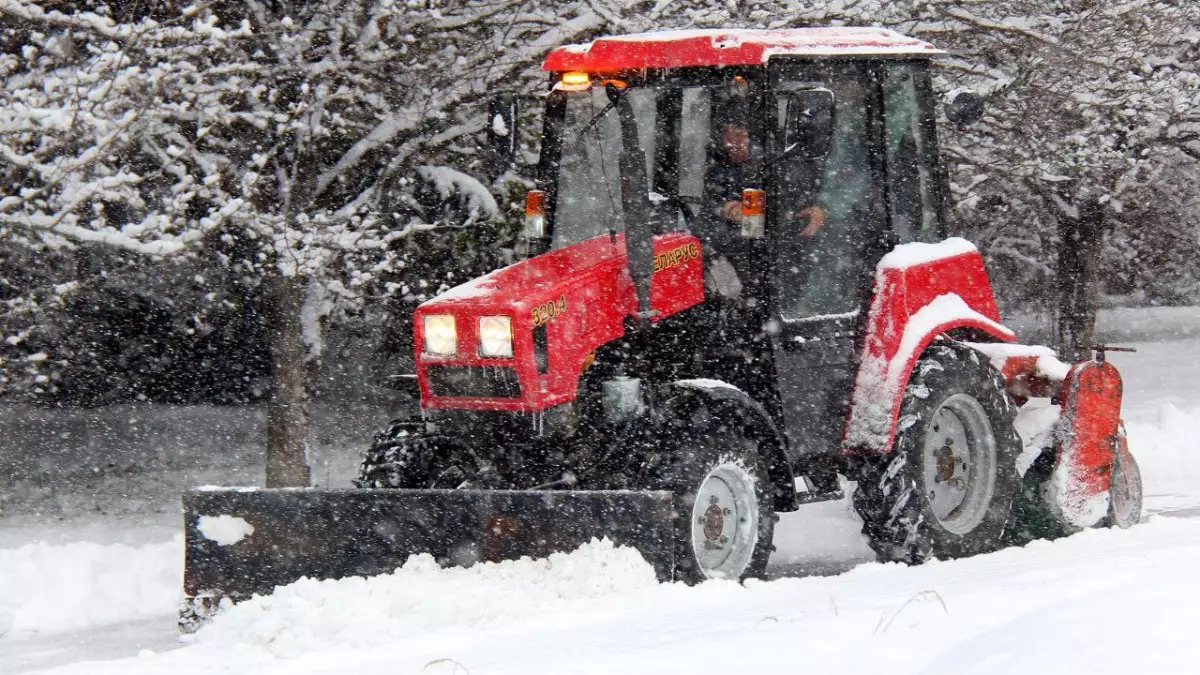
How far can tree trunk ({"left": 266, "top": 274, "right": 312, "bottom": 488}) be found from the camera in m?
10.4

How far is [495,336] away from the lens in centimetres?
577

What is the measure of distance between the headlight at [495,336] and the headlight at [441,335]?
0.14 metres

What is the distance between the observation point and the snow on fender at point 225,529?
589 cm

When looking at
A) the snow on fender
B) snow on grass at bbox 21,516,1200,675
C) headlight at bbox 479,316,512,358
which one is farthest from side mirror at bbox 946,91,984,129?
the snow on fender

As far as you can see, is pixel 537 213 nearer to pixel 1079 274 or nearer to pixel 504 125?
pixel 504 125

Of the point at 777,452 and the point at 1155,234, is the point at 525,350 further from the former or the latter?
the point at 1155,234

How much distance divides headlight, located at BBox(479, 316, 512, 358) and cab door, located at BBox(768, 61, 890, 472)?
1.25 meters

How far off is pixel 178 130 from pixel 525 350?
5087 mm

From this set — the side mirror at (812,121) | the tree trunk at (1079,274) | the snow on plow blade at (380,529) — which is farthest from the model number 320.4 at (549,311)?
the tree trunk at (1079,274)

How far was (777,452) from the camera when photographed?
6.11m

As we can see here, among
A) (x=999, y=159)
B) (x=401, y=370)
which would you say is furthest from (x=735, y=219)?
(x=401, y=370)

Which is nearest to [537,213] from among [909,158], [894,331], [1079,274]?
[894,331]

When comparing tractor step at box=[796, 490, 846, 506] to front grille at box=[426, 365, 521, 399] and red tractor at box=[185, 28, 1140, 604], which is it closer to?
red tractor at box=[185, 28, 1140, 604]

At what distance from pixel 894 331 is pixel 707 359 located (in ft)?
3.04
